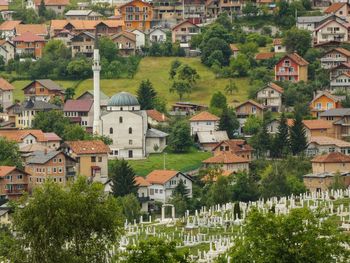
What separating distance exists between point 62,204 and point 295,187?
39.2m

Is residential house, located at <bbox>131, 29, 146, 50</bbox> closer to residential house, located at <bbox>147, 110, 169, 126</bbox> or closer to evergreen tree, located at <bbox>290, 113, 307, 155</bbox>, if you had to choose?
residential house, located at <bbox>147, 110, 169, 126</bbox>

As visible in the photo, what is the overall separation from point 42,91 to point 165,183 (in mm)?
21633

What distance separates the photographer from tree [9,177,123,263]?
6762 centimetres

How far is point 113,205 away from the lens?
68.8 m

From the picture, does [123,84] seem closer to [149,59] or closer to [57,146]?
[149,59]

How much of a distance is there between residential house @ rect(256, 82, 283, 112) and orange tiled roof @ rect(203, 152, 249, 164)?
11.3m

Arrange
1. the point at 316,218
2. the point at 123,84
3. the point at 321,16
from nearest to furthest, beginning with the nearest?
the point at 316,218 → the point at 123,84 → the point at 321,16

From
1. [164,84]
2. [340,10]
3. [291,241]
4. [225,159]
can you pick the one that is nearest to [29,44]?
[164,84]

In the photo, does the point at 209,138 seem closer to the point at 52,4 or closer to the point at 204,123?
the point at 204,123

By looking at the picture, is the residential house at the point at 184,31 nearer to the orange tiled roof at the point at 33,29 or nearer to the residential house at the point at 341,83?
the orange tiled roof at the point at 33,29

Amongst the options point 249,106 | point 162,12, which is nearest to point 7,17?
point 162,12

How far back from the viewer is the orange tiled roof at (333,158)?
112125 millimetres

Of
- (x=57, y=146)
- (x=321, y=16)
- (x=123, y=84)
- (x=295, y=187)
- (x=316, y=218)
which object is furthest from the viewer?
(x=321, y=16)

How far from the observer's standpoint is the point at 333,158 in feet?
370
